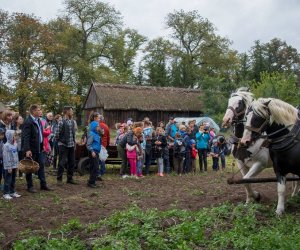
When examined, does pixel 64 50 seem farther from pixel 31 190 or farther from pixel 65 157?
pixel 31 190

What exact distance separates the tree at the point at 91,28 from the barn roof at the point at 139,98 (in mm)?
5690

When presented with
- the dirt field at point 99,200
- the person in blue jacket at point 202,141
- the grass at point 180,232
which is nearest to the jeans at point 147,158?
the person in blue jacket at point 202,141

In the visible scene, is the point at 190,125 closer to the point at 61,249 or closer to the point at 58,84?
the point at 61,249

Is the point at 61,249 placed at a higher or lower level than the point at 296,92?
lower

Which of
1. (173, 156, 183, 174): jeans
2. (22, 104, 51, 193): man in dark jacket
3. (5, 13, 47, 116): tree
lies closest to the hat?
(173, 156, 183, 174): jeans

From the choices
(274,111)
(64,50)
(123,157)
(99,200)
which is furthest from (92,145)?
(64,50)

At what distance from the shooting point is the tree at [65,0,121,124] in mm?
48750

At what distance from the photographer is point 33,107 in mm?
9844

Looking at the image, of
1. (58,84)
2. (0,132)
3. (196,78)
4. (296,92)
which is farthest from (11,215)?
(196,78)

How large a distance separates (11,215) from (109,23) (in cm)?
4491

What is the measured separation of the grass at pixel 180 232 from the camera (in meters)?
4.90

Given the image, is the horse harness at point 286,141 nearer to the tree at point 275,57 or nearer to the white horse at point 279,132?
the white horse at point 279,132

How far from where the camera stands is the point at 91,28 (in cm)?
4975

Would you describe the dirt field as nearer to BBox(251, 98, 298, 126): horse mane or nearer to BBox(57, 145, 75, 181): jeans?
BBox(57, 145, 75, 181): jeans
